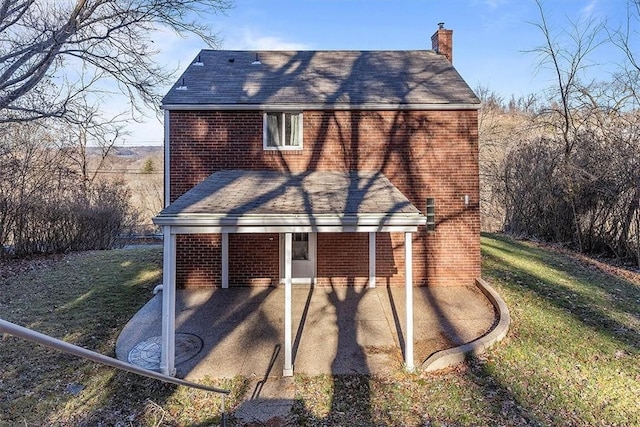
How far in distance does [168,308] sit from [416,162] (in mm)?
7050

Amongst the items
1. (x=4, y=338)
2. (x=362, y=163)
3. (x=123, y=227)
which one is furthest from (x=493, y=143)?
(x=4, y=338)

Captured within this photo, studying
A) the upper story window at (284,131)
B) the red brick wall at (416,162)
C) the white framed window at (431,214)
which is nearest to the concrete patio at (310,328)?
the red brick wall at (416,162)

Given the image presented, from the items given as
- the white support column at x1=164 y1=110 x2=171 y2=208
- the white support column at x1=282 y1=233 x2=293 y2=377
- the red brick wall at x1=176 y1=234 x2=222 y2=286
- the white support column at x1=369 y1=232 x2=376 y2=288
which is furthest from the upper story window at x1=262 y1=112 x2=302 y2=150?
the white support column at x1=282 y1=233 x2=293 y2=377

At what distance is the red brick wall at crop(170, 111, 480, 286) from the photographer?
33.6ft

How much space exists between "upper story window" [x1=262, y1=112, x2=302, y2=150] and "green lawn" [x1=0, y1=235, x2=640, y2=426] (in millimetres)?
5354

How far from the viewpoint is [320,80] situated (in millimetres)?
11398

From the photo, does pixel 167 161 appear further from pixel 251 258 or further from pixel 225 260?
pixel 251 258

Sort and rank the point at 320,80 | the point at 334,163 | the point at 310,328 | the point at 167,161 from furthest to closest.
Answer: the point at 320,80
the point at 334,163
the point at 167,161
the point at 310,328

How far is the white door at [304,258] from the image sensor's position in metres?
10.4

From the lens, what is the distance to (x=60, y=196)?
16.2m

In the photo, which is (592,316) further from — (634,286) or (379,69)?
(379,69)

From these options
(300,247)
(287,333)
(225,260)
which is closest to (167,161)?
(225,260)

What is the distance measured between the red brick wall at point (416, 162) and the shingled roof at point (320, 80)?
1.62 feet

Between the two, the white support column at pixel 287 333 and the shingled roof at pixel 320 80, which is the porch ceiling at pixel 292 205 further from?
the shingled roof at pixel 320 80
